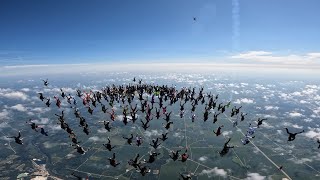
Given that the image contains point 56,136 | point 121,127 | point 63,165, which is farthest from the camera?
point 121,127

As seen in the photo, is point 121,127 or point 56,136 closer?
point 56,136

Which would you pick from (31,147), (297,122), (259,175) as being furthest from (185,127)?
(297,122)

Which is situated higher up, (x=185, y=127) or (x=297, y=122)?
(x=185, y=127)

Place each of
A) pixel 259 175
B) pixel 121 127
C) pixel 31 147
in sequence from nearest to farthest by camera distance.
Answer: pixel 259 175, pixel 31 147, pixel 121 127

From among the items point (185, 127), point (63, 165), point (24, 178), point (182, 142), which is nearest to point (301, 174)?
point (182, 142)

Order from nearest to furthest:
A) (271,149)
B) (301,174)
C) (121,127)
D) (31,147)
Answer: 1. (301,174)
2. (271,149)
3. (31,147)
4. (121,127)

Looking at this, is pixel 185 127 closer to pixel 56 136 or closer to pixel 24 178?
pixel 56 136

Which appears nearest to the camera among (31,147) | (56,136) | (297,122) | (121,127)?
(31,147)

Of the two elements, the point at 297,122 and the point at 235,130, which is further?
the point at 297,122

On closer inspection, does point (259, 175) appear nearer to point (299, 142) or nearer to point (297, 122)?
point (299, 142)
